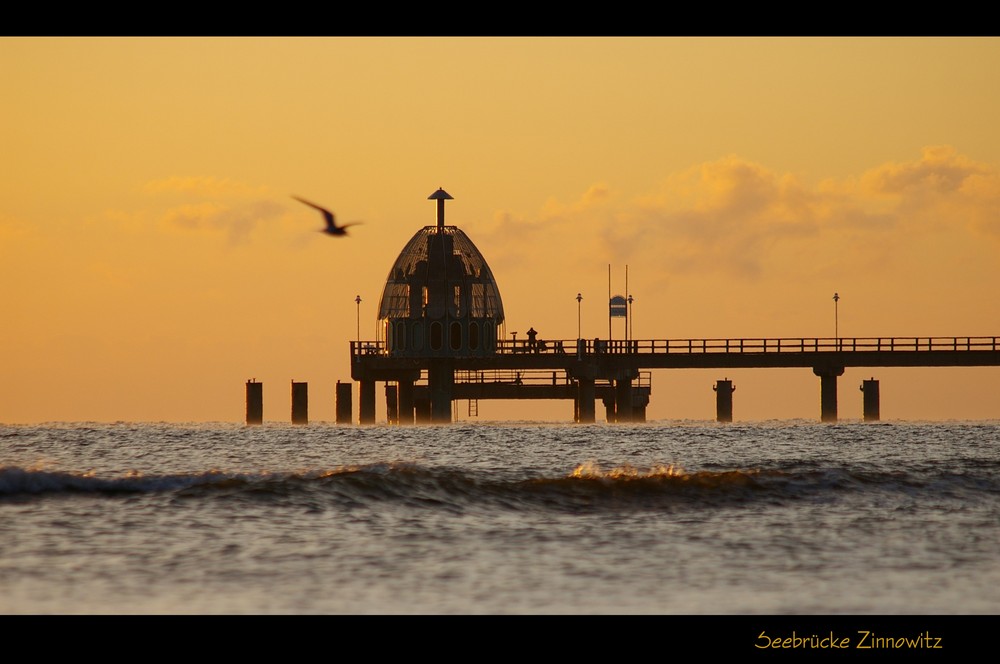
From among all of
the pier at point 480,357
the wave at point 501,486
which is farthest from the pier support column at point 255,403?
the wave at point 501,486

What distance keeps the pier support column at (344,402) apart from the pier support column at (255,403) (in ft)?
12.7

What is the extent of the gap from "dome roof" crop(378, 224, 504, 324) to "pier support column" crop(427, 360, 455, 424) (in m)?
2.63

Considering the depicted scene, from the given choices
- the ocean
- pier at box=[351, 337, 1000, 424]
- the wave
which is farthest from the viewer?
pier at box=[351, 337, 1000, 424]

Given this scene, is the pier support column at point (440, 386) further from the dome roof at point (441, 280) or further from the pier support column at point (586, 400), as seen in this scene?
the pier support column at point (586, 400)

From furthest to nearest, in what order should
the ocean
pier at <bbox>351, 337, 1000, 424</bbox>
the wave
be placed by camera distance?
1. pier at <bbox>351, 337, 1000, 424</bbox>
2. the wave
3. the ocean

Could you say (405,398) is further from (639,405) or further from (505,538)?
(505,538)

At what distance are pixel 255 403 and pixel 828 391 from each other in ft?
92.5

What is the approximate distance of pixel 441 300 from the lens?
2842 inches

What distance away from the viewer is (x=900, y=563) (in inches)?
609

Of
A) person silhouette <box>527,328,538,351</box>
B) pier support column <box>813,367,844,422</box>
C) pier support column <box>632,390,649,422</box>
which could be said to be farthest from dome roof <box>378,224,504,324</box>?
pier support column <box>813,367,844,422</box>

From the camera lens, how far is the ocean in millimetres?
13047

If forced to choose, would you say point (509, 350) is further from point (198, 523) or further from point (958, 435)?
point (198, 523)

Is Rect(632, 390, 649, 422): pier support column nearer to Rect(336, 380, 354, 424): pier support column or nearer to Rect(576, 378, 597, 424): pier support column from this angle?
Rect(576, 378, 597, 424): pier support column

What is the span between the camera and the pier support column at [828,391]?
66125 millimetres
